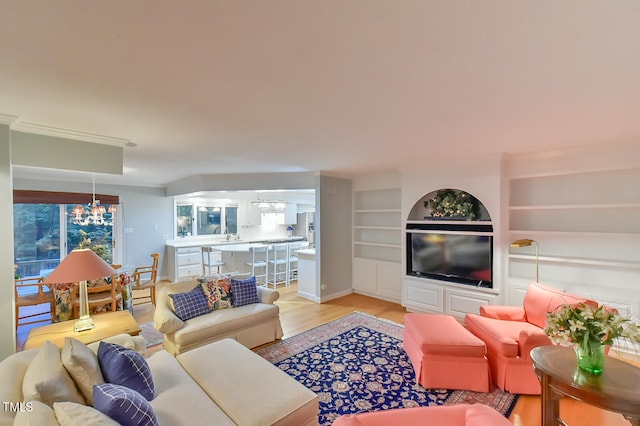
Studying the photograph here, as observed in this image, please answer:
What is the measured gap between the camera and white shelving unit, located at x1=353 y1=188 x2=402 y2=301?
205 inches

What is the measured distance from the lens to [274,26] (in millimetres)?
1190

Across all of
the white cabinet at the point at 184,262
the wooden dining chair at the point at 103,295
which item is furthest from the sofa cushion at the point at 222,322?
the white cabinet at the point at 184,262

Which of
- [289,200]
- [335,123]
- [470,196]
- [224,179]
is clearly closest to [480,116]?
[335,123]

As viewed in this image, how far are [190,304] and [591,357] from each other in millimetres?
3506

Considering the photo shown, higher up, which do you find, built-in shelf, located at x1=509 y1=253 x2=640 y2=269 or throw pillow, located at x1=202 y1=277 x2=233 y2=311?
built-in shelf, located at x1=509 y1=253 x2=640 y2=269

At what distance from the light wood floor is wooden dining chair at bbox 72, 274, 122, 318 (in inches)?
24.9

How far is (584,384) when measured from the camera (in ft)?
5.56

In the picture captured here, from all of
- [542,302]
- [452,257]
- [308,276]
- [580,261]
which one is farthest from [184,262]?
[580,261]

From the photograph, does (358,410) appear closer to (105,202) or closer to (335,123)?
(335,123)

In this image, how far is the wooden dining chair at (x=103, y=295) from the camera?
3688 millimetres

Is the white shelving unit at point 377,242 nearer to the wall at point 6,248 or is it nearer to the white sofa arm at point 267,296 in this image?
the white sofa arm at point 267,296

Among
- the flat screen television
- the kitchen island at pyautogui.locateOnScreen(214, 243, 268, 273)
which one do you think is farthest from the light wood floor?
the kitchen island at pyautogui.locateOnScreen(214, 243, 268, 273)

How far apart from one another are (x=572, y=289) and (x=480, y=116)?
2814mm

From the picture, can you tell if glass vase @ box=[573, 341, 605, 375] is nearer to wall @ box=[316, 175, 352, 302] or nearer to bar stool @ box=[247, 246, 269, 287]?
wall @ box=[316, 175, 352, 302]
